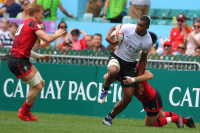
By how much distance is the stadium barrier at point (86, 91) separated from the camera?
430 inches

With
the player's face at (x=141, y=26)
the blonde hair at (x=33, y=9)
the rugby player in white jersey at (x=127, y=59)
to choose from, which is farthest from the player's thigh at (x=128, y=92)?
the blonde hair at (x=33, y=9)

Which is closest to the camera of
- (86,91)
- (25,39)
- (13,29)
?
(25,39)

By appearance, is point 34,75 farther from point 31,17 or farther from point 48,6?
point 48,6

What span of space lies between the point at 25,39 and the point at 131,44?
6.77 ft

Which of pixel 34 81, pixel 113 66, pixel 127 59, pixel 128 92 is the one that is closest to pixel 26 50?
pixel 34 81

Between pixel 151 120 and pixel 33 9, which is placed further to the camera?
pixel 151 120

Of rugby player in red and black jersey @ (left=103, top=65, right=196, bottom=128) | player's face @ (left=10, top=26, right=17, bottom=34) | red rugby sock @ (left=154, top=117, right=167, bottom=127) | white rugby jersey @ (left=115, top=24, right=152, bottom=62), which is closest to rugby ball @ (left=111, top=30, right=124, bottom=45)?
white rugby jersey @ (left=115, top=24, right=152, bottom=62)

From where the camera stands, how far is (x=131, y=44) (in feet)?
27.0

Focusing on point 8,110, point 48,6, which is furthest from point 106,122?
point 48,6

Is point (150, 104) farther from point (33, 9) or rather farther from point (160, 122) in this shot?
point (33, 9)

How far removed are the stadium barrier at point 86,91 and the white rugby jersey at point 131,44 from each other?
2828 mm

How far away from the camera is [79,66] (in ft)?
37.4

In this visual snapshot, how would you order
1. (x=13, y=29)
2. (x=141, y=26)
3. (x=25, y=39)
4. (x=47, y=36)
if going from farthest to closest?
(x=13, y=29) → (x=25, y=39) → (x=141, y=26) → (x=47, y=36)

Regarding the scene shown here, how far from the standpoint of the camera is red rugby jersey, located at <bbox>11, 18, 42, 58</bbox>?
8.04 m
